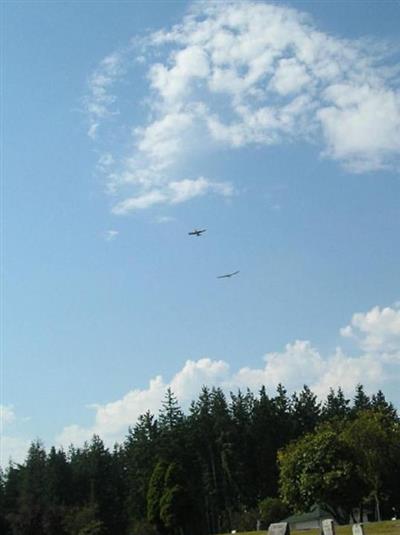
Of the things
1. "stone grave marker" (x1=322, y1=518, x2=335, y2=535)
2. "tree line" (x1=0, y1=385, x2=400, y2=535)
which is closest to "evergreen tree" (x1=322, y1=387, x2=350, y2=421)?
"tree line" (x1=0, y1=385, x2=400, y2=535)

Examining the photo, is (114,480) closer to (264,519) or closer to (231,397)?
(231,397)

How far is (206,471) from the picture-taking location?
93688mm

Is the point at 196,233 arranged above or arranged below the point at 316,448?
above

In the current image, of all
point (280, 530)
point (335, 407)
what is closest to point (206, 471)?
point (335, 407)

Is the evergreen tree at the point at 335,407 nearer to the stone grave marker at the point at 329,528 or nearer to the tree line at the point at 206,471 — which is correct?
the tree line at the point at 206,471

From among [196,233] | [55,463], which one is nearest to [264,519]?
[55,463]

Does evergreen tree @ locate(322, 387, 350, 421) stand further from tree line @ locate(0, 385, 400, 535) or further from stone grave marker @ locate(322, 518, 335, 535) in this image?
stone grave marker @ locate(322, 518, 335, 535)

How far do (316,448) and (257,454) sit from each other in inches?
1354

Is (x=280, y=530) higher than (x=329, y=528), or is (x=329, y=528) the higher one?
(x=280, y=530)

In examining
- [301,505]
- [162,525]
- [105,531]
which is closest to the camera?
[301,505]

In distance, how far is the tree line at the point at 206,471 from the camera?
68.0 m

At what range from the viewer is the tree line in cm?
6800

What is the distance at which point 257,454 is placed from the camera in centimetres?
9656

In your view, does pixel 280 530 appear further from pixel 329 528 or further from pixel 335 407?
pixel 335 407
